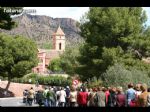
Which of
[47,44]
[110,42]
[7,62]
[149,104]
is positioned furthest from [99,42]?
[47,44]

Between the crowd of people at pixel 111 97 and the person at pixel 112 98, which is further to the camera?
the person at pixel 112 98

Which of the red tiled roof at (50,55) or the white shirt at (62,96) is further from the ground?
the red tiled roof at (50,55)

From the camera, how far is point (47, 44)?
102m

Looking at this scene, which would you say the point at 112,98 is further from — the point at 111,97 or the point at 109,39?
the point at 109,39

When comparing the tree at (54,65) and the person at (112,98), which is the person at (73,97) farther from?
the tree at (54,65)

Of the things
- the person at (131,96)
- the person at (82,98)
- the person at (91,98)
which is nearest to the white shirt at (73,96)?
the person at (82,98)

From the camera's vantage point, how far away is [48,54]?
86000 mm

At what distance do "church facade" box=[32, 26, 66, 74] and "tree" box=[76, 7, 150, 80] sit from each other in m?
22.9

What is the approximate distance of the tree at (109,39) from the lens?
3462 cm

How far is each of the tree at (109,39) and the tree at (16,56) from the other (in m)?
5.57

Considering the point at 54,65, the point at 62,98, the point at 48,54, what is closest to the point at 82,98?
the point at 62,98

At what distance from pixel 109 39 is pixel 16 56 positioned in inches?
351

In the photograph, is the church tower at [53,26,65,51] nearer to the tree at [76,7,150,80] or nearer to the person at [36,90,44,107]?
the tree at [76,7,150,80]
